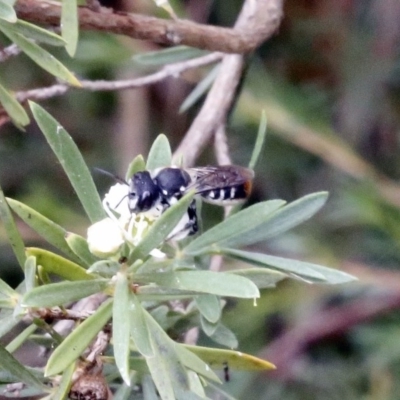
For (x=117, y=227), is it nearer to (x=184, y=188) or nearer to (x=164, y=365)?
(x=164, y=365)

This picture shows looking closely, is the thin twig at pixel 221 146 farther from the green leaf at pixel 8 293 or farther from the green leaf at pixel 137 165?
the green leaf at pixel 8 293

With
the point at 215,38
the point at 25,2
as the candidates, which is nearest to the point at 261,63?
the point at 215,38

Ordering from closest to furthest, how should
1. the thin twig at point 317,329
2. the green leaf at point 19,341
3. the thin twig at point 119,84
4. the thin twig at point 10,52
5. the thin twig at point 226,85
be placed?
the green leaf at point 19,341 → the thin twig at point 10,52 → the thin twig at point 119,84 → the thin twig at point 226,85 → the thin twig at point 317,329

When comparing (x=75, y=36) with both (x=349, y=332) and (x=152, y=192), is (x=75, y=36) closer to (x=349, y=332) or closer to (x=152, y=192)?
(x=152, y=192)

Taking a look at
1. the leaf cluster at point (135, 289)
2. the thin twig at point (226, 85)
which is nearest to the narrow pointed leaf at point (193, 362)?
the leaf cluster at point (135, 289)

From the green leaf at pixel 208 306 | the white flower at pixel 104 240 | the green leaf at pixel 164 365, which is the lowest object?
the green leaf at pixel 164 365

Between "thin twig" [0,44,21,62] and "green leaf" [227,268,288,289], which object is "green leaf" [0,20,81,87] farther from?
"green leaf" [227,268,288,289]
